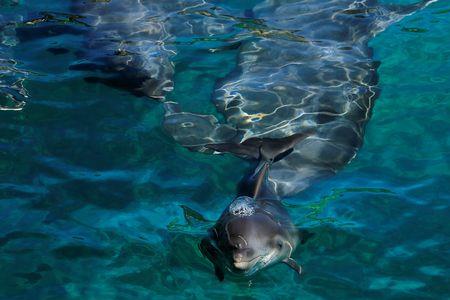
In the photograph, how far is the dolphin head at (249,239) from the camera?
523 centimetres

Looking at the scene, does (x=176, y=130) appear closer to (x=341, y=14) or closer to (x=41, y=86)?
(x=41, y=86)

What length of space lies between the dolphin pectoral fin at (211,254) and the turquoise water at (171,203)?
0.32 feet

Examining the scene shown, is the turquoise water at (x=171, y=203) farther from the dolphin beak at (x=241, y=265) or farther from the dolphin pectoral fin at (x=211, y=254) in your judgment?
the dolphin beak at (x=241, y=265)

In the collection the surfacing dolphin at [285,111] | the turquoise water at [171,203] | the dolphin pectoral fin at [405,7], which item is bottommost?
the turquoise water at [171,203]

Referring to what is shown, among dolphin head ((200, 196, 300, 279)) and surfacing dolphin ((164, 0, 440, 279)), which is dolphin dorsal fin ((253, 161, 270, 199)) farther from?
dolphin head ((200, 196, 300, 279))

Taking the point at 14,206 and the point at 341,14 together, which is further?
the point at 341,14

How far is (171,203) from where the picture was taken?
682cm

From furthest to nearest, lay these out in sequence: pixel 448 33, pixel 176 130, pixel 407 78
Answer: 1. pixel 448 33
2. pixel 407 78
3. pixel 176 130

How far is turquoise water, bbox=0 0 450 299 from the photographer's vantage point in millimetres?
6031

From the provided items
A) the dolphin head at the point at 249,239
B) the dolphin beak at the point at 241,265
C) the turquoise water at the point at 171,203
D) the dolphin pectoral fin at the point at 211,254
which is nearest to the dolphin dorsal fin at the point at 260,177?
the dolphin head at the point at 249,239

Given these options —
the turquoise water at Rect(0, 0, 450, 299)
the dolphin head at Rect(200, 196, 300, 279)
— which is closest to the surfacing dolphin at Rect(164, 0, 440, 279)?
the dolphin head at Rect(200, 196, 300, 279)

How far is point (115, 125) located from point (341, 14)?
14.2 ft

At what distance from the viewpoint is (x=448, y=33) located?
10.0 m

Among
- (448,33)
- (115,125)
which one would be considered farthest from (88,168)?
(448,33)
